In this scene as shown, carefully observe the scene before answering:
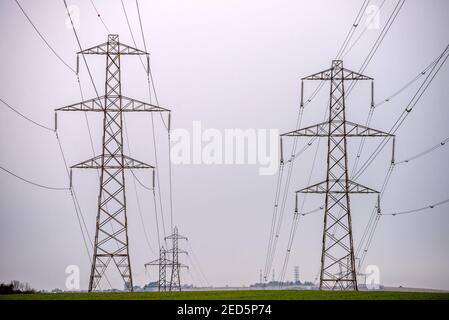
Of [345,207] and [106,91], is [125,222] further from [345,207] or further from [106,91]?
[345,207]
